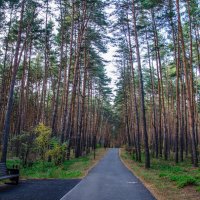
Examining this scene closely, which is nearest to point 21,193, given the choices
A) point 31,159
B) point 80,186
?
point 80,186

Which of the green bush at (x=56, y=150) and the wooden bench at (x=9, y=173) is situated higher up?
the green bush at (x=56, y=150)

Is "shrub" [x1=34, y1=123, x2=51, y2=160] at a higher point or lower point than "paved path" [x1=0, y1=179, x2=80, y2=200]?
higher

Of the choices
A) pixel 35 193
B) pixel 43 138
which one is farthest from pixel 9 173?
pixel 43 138

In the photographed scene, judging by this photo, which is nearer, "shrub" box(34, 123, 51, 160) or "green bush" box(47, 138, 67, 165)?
"shrub" box(34, 123, 51, 160)

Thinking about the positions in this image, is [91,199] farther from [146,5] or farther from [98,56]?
[98,56]

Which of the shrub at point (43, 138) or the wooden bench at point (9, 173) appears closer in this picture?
the wooden bench at point (9, 173)

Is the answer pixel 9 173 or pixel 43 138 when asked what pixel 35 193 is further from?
pixel 43 138

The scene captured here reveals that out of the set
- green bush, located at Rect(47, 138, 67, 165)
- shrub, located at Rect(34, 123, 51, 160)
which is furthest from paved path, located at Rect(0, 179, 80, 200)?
green bush, located at Rect(47, 138, 67, 165)

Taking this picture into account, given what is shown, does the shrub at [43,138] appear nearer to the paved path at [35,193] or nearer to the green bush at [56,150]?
the green bush at [56,150]

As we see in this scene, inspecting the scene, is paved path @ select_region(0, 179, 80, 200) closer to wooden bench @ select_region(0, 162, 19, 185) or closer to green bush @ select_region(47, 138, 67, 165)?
wooden bench @ select_region(0, 162, 19, 185)

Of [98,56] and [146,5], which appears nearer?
[146,5]

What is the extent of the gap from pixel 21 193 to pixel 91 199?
2873 millimetres

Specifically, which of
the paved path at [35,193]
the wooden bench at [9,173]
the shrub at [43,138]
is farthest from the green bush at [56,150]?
the paved path at [35,193]

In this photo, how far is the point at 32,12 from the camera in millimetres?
22859
